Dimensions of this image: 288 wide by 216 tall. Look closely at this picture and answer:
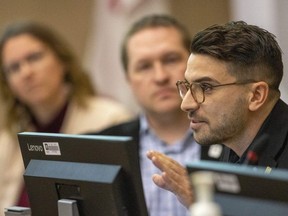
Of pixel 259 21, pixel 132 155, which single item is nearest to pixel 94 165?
pixel 132 155

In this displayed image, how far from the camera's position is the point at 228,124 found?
6.68 ft

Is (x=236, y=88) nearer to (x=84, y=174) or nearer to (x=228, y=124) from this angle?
(x=228, y=124)

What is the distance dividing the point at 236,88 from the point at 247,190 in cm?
64

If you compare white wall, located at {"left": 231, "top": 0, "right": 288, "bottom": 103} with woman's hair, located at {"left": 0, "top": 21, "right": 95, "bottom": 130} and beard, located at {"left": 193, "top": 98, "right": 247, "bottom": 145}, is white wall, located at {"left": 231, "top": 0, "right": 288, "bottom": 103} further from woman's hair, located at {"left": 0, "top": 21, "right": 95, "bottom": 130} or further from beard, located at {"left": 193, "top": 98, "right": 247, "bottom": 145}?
beard, located at {"left": 193, "top": 98, "right": 247, "bottom": 145}

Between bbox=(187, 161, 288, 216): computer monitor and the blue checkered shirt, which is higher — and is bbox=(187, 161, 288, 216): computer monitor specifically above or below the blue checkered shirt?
above

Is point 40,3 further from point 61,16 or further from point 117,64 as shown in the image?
point 117,64

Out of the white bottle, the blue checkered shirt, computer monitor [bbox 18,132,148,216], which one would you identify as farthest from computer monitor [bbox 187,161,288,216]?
the blue checkered shirt

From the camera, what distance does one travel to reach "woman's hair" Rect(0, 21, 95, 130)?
379cm

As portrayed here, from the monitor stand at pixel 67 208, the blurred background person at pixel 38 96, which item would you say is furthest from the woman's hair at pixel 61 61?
the monitor stand at pixel 67 208

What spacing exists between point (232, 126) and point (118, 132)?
1144mm

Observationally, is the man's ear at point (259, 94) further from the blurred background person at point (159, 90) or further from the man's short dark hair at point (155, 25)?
the man's short dark hair at point (155, 25)

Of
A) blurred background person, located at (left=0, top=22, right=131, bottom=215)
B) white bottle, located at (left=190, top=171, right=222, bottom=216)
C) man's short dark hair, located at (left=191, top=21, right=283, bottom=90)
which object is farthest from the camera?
blurred background person, located at (left=0, top=22, right=131, bottom=215)

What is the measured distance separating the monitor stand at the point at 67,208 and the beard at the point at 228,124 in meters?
0.43

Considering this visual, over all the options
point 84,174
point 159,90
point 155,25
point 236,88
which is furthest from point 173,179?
point 155,25
